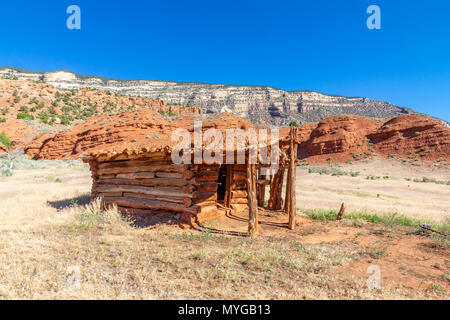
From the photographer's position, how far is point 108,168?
9.48m

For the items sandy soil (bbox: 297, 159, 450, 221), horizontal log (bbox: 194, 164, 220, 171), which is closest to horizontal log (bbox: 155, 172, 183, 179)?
horizontal log (bbox: 194, 164, 220, 171)

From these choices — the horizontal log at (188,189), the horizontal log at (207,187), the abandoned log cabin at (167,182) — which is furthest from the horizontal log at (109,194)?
the horizontal log at (207,187)

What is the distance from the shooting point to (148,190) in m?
8.21

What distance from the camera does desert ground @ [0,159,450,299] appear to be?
3.65m

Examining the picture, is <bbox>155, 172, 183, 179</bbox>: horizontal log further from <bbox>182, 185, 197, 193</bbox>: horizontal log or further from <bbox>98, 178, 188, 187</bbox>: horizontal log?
<bbox>182, 185, 197, 193</bbox>: horizontal log

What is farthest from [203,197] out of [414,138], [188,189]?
[414,138]

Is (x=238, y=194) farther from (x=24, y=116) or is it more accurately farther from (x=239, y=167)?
(x=24, y=116)

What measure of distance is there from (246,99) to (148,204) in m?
91.5

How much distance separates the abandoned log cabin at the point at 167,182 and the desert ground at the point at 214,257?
534 millimetres

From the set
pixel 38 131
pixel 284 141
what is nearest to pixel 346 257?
pixel 284 141

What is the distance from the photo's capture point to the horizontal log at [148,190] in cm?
755

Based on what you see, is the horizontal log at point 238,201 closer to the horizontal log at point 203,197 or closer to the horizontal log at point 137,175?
the horizontal log at point 203,197

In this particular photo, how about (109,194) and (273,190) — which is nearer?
(109,194)

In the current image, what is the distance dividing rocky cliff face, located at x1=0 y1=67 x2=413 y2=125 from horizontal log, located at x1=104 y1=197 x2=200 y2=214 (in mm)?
73887
